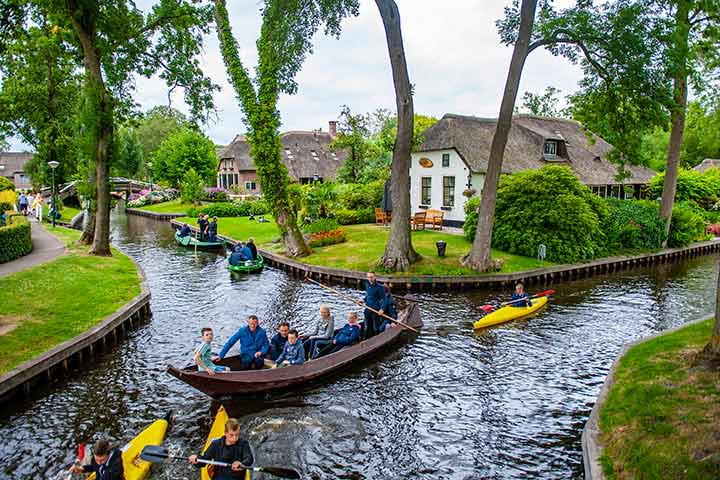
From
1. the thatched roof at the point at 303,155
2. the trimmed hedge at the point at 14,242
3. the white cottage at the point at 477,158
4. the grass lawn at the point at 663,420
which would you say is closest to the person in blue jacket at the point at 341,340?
the grass lawn at the point at 663,420

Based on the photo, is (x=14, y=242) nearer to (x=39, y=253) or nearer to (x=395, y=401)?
(x=39, y=253)

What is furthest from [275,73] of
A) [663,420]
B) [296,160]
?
[296,160]

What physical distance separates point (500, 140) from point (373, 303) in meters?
10.1

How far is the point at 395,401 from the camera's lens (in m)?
11.7

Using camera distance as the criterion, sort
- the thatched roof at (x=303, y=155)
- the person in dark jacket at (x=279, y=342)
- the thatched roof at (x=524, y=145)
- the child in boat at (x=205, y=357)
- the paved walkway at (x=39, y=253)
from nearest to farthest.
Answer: the child in boat at (x=205, y=357) < the person in dark jacket at (x=279, y=342) < the paved walkway at (x=39, y=253) < the thatched roof at (x=524, y=145) < the thatched roof at (x=303, y=155)

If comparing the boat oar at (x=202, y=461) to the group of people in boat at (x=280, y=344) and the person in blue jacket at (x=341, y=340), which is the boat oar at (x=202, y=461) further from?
the person in blue jacket at (x=341, y=340)

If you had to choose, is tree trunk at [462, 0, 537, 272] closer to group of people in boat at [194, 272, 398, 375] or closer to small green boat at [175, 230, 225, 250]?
group of people in boat at [194, 272, 398, 375]

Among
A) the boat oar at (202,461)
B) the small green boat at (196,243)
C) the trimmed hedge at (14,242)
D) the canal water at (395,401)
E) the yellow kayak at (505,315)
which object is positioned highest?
the trimmed hedge at (14,242)

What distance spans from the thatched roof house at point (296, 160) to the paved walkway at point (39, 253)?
1201 inches

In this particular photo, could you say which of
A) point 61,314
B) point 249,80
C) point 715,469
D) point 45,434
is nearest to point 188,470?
point 45,434

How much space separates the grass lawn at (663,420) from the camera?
700 centimetres

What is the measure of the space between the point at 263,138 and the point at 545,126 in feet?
81.9

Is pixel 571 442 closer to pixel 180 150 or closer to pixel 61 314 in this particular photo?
pixel 61 314

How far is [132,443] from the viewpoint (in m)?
9.09
